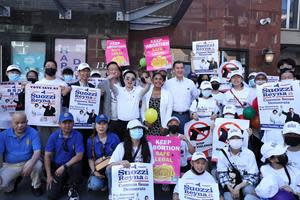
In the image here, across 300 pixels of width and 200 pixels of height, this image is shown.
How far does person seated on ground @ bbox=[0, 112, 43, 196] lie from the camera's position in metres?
5.57

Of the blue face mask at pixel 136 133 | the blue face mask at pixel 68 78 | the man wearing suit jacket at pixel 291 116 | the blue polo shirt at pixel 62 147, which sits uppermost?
the blue face mask at pixel 68 78

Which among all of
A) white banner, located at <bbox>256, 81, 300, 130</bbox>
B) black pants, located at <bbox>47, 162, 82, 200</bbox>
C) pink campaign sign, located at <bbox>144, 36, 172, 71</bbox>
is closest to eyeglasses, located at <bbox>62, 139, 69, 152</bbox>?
black pants, located at <bbox>47, 162, 82, 200</bbox>

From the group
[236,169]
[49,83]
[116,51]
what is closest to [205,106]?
[236,169]

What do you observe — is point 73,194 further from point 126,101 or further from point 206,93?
point 206,93

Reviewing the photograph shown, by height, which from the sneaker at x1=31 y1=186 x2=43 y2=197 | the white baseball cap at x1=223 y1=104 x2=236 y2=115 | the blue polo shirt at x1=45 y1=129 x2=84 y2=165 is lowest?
the sneaker at x1=31 y1=186 x2=43 y2=197

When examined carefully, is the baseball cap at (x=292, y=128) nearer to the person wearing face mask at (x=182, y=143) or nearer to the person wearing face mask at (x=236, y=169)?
the person wearing face mask at (x=236, y=169)

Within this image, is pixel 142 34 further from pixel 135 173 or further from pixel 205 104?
pixel 135 173

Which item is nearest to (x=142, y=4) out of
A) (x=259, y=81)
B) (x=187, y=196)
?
(x=259, y=81)

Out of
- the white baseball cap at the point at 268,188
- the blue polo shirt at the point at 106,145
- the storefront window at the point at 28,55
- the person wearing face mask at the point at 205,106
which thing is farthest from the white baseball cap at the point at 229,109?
the storefront window at the point at 28,55

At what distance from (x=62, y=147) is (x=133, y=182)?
4.48 ft

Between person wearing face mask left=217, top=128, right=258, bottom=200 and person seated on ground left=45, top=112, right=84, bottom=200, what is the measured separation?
6.94 ft

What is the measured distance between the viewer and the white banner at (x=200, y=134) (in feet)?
20.3

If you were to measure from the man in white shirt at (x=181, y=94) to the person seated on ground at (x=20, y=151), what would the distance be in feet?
7.81

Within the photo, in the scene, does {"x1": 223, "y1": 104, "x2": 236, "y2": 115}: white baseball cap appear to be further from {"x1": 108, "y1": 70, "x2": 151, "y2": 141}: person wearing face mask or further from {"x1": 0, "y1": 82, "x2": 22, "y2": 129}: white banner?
{"x1": 0, "y1": 82, "x2": 22, "y2": 129}: white banner
